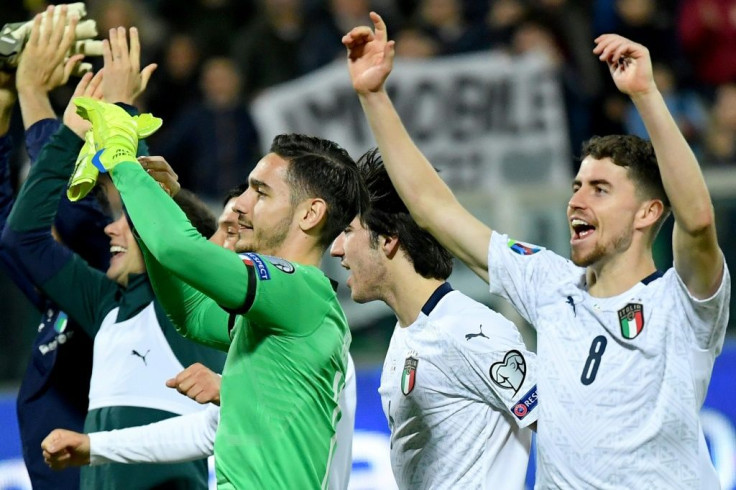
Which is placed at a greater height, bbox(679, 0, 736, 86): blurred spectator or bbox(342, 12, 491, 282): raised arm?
bbox(679, 0, 736, 86): blurred spectator

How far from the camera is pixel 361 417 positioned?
720 centimetres

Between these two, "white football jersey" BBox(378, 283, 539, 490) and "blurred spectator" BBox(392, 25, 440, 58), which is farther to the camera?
"blurred spectator" BBox(392, 25, 440, 58)

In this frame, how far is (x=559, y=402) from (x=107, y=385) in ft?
5.81

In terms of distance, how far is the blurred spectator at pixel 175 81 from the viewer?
945cm

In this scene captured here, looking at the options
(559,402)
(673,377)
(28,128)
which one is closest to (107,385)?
(28,128)

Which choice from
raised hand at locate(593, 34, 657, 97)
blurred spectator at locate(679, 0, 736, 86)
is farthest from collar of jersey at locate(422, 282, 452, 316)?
blurred spectator at locate(679, 0, 736, 86)

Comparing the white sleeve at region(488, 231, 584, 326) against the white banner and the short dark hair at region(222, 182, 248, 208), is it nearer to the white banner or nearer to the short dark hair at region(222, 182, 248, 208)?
the short dark hair at region(222, 182, 248, 208)

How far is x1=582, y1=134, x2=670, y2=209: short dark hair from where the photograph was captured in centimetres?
378

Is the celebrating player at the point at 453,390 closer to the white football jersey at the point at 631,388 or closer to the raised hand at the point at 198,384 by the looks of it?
the white football jersey at the point at 631,388

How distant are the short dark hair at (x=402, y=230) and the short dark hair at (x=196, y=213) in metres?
0.77

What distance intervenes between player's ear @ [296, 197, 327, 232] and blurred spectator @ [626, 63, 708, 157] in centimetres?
642

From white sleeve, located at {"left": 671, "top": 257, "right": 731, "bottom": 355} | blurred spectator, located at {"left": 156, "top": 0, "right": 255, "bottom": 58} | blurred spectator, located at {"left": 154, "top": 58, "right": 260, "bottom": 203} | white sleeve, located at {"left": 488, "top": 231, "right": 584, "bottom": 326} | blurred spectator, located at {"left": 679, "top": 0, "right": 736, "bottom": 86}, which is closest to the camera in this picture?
white sleeve, located at {"left": 671, "top": 257, "right": 731, "bottom": 355}

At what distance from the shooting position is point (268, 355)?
11.9ft

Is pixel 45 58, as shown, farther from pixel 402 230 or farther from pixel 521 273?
pixel 521 273
